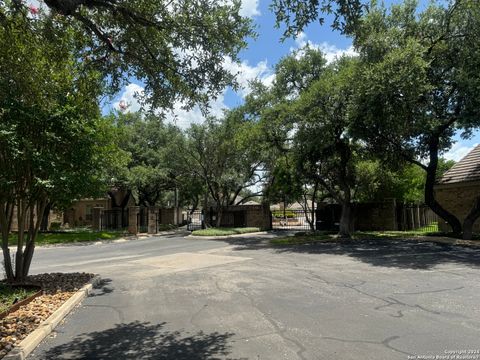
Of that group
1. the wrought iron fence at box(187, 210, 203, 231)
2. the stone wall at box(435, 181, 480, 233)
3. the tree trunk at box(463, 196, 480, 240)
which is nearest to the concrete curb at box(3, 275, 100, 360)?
the tree trunk at box(463, 196, 480, 240)

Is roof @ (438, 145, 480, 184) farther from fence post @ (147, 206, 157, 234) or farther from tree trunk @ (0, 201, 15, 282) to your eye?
tree trunk @ (0, 201, 15, 282)

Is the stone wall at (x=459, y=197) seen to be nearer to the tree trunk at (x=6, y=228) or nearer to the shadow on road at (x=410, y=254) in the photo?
the shadow on road at (x=410, y=254)

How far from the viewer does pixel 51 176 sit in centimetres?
909

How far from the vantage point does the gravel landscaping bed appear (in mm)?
6138

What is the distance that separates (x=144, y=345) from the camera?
235 inches

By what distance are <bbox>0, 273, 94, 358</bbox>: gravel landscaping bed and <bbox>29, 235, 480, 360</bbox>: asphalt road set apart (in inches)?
15.6

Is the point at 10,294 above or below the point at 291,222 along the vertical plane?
below

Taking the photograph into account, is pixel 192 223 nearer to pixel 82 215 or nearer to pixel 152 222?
pixel 82 215

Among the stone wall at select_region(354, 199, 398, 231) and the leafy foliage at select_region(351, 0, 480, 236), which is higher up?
the leafy foliage at select_region(351, 0, 480, 236)

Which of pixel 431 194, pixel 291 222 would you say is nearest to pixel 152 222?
pixel 431 194

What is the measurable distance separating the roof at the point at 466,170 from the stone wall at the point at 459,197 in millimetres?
271

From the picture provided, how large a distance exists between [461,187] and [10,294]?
74.7 ft

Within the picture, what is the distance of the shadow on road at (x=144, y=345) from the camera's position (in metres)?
5.55

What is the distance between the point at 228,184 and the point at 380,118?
2100 centimetres
